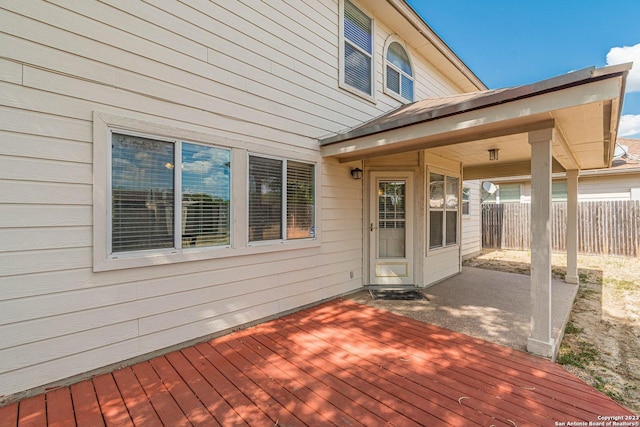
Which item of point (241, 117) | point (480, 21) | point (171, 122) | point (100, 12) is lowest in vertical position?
point (171, 122)

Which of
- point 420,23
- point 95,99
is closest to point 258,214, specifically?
point 95,99

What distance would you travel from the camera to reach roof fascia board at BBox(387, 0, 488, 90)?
556 cm

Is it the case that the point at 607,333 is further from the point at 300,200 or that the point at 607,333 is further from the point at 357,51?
the point at 357,51

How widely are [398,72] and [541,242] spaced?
15.9 feet

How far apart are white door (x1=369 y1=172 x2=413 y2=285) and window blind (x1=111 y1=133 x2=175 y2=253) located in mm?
3620

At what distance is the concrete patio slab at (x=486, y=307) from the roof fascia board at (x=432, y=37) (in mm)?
5424

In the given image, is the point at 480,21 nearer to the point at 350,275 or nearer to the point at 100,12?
the point at 350,275

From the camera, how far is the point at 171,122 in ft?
10.2

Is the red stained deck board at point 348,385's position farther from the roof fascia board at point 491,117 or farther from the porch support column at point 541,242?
the roof fascia board at point 491,117

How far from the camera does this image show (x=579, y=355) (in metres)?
3.17

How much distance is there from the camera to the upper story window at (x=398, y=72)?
20.0 ft

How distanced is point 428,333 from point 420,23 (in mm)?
6094

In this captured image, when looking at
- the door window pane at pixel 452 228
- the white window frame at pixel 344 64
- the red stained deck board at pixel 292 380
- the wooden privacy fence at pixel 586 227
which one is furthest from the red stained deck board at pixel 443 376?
the wooden privacy fence at pixel 586 227

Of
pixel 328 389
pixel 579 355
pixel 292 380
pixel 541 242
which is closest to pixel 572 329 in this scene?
pixel 579 355
